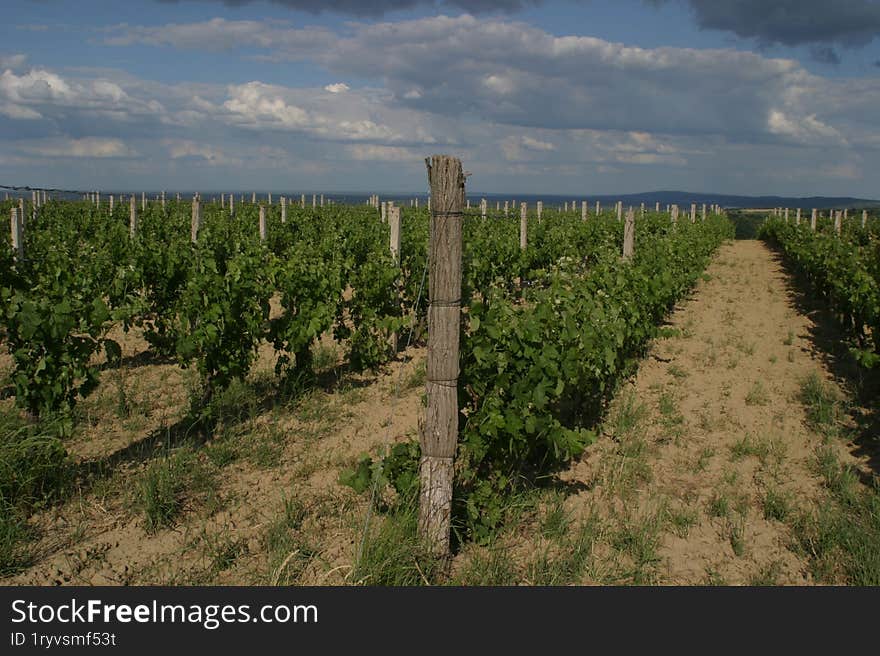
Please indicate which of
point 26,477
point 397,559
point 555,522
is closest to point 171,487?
point 26,477

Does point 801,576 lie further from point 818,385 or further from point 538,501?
point 818,385

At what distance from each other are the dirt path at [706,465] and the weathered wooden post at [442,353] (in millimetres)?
1011

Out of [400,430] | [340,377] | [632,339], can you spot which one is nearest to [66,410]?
[400,430]

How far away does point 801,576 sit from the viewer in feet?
13.0

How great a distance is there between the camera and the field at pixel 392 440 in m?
3.97

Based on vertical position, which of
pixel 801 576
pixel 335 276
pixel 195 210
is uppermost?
pixel 195 210

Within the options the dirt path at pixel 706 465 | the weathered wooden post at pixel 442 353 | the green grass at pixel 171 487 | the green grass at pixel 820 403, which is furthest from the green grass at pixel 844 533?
the green grass at pixel 171 487

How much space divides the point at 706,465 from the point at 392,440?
261cm

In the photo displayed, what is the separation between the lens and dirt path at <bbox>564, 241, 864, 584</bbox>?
4.16 m

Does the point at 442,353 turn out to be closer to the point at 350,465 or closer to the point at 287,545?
the point at 287,545

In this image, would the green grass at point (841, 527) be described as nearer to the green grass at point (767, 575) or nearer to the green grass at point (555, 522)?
the green grass at point (767, 575)

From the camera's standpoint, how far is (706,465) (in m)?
5.53

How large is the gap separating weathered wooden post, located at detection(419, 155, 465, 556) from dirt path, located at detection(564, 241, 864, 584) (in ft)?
3.32
